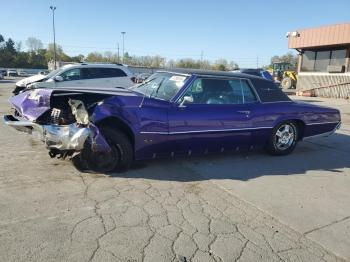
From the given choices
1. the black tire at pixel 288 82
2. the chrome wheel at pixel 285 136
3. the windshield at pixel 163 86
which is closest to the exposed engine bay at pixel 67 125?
the windshield at pixel 163 86

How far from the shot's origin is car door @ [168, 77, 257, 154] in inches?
206

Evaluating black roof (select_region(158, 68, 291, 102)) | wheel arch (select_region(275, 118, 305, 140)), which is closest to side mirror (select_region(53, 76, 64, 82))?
black roof (select_region(158, 68, 291, 102))

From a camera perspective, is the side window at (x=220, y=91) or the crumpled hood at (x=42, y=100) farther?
the side window at (x=220, y=91)

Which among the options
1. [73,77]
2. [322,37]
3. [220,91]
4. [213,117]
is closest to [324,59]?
[322,37]

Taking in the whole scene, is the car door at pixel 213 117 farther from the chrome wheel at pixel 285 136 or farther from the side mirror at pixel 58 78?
the side mirror at pixel 58 78

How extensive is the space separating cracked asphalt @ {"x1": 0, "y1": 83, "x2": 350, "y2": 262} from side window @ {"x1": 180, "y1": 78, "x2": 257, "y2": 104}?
116 cm

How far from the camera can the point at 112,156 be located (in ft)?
16.2

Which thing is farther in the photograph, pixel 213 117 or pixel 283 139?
pixel 283 139

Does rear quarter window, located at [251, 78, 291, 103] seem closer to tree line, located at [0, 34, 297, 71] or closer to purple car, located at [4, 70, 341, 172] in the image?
purple car, located at [4, 70, 341, 172]

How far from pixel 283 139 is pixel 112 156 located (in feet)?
11.0

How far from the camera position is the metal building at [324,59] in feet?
74.0

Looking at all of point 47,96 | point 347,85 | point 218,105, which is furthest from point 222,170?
point 347,85

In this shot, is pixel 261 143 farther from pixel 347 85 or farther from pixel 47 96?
pixel 347 85

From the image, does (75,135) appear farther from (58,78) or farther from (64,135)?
(58,78)
